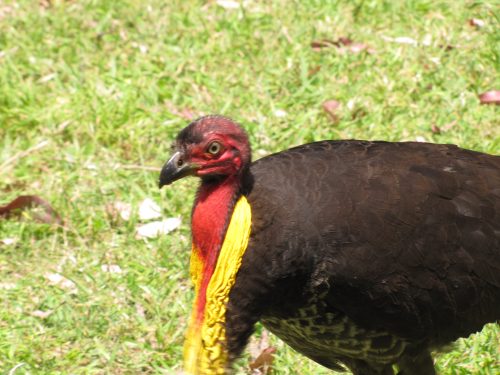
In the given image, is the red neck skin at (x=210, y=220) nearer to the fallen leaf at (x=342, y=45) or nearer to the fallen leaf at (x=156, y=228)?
the fallen leaf at (x=156, y=228)

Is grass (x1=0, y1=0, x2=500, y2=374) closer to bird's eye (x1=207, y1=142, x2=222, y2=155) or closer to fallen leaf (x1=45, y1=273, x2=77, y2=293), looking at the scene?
fallen leaf (x1=45, y1=273, x2=77, y2=293)

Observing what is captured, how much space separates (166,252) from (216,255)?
1.63 m

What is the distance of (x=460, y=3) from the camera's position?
26.2 ft

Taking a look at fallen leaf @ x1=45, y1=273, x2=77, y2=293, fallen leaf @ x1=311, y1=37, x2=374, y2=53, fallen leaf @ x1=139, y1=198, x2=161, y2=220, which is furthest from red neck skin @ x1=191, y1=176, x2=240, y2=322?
fallen leaf @ x1=311, y1=37, x2=374, y2=53

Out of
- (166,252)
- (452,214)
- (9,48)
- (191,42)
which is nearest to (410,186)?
(452,214)

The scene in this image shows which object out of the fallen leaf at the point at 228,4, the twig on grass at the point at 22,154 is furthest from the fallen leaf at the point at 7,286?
the fallen leaf at the point at 228,4

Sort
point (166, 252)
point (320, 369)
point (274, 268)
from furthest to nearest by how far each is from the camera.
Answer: point (166, 252) < point (320, 369) < point (274, 268)

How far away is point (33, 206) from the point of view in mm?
6266

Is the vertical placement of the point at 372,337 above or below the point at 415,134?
above

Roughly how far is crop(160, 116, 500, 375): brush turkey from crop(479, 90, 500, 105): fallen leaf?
239 centimetres

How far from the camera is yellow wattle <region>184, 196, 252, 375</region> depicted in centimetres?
430

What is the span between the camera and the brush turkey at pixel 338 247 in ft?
14.2

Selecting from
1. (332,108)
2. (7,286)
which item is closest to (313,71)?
(332,108)

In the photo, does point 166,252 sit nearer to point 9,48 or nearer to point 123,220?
point 123,220
